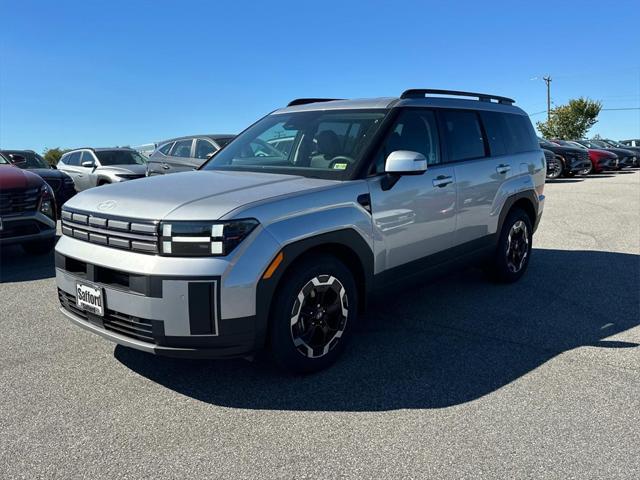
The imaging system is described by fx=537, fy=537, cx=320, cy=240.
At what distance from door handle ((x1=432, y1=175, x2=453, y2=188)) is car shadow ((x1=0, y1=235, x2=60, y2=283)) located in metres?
4.65

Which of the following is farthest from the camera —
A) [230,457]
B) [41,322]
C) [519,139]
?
[519,139]

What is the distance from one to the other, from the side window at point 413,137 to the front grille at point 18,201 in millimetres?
4837

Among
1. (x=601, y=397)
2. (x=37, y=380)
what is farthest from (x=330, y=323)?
(x=37, y=380)

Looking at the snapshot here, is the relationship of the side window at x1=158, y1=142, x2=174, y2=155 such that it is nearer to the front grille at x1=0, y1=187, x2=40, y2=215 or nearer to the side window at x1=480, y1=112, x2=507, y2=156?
the front grille at x1=0, y1=187, x2=40, y2=215

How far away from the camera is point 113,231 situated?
321 centimetres

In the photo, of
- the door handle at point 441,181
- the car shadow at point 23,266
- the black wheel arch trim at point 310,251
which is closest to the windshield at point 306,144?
the black wheel arch trim at point 310,251

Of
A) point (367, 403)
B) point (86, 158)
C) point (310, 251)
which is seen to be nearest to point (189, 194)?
point (310, 251)

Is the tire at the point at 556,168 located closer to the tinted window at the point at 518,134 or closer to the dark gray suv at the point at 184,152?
the dark gray suv at the point at 184,152

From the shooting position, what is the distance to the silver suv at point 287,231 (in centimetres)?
299

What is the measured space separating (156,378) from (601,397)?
279 centimetres

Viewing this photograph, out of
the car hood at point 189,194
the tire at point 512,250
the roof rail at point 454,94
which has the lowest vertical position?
the tire at point 512,250

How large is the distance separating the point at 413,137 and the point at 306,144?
861mm

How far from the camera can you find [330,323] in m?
3.58

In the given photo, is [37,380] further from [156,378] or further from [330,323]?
[330,323]
